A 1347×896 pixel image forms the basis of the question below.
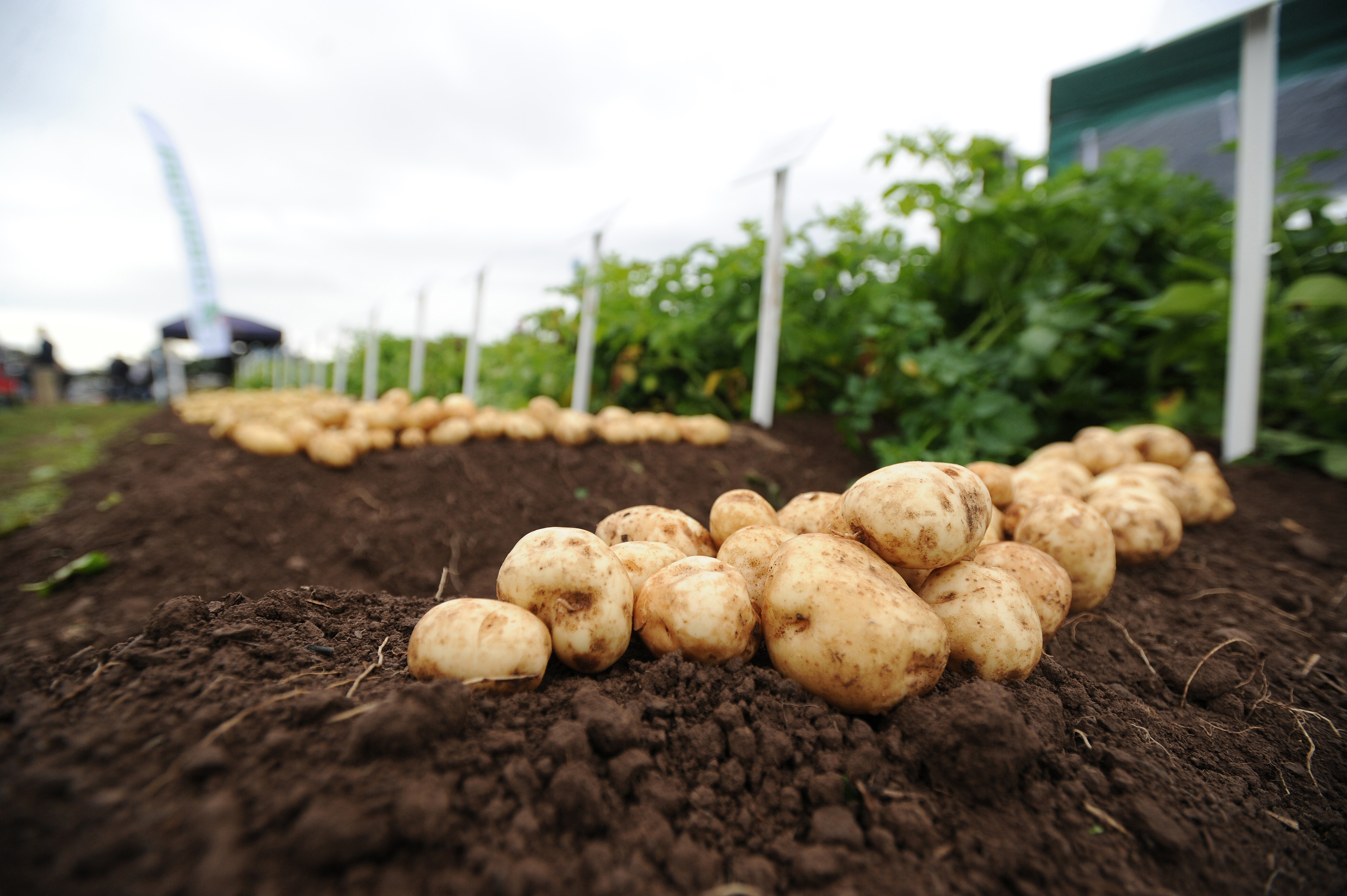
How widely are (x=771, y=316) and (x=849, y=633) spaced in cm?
341

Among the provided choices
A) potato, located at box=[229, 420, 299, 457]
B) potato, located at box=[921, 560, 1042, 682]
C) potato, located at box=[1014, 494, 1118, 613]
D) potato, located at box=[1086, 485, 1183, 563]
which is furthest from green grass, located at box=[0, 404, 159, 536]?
potato, located at box=[1086, 485, 1183, 563]

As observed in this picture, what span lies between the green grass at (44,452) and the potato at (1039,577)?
6.16 metres

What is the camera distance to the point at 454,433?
4.63 meters

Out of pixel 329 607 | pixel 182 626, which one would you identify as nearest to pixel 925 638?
pixel 329 607

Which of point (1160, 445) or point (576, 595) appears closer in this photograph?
point (576, 595)

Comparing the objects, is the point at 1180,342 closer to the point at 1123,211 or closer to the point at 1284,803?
the point at 1123,211

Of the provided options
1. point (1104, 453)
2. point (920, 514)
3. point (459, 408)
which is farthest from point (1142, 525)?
point (459, 408)

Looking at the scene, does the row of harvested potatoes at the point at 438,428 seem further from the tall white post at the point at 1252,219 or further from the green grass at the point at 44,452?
the tall white post at the point at 1252,219

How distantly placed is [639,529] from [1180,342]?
426 cm

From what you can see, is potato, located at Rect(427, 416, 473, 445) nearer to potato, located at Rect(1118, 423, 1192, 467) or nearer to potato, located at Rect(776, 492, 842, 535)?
potato, located at Rect(776, 492, 842, 535)

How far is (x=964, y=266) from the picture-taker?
4629 mm

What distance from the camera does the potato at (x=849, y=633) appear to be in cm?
123

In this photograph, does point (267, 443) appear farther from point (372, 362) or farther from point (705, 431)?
point (372, 362)

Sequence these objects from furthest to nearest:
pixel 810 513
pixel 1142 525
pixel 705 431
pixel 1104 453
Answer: pixel 705 431
pixel 1104 453
pixel 1142 525
pixel 810 513
